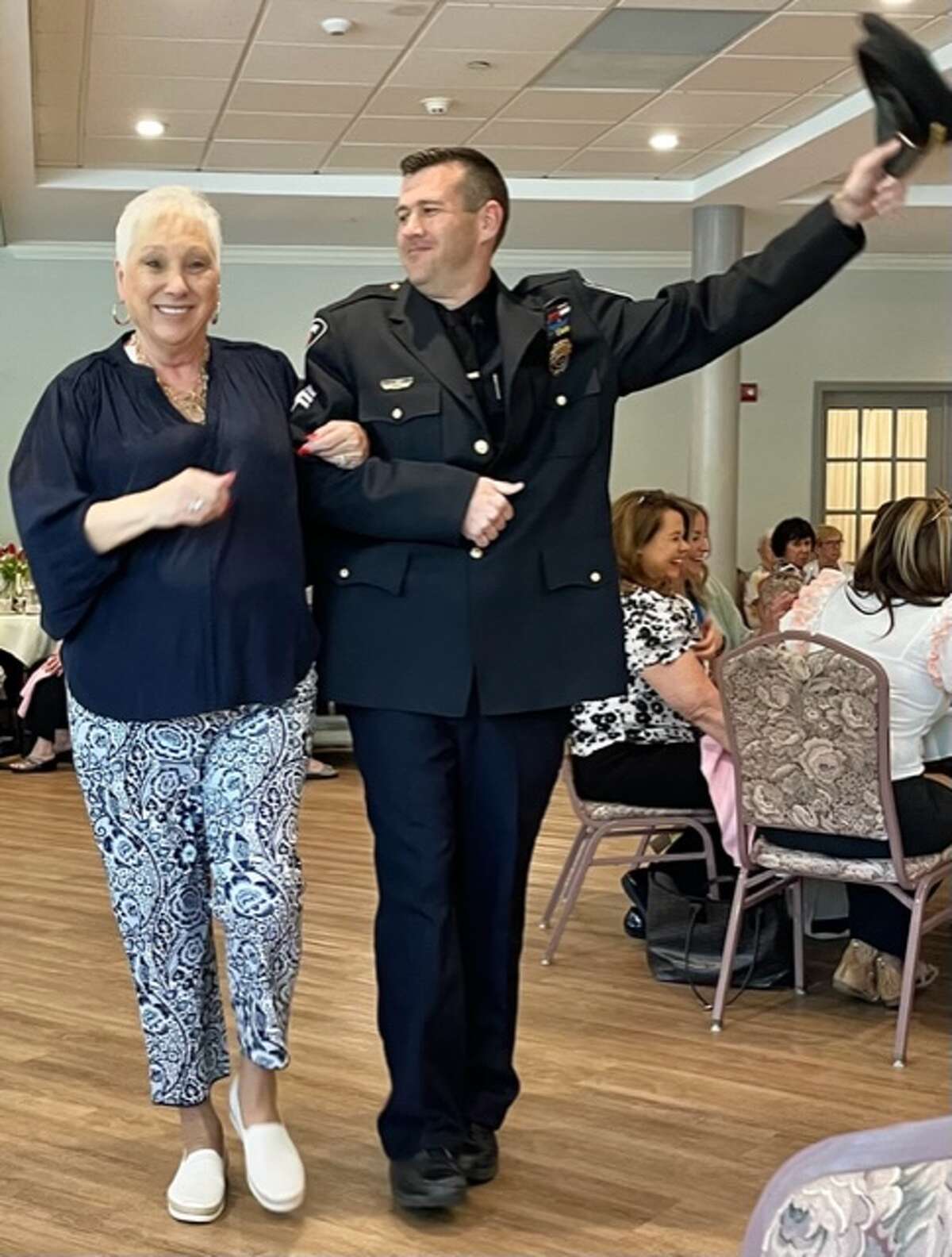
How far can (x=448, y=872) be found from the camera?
3.06 meters

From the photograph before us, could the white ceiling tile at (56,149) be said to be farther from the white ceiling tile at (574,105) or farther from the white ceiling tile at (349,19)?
the white ceiling tile at (574,105)

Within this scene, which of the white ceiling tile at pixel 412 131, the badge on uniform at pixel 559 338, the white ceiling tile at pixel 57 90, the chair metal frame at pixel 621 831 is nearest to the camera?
the badge on uniform at pixel 559 338

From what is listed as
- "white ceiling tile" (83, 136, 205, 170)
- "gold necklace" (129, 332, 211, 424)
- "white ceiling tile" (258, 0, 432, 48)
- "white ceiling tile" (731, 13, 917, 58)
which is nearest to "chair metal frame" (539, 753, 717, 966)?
"gold necklace" (129, 332, 211, 424)

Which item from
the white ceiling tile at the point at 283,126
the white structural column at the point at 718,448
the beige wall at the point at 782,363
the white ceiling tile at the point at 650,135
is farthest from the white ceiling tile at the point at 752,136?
the beige wall at the point at 782,363

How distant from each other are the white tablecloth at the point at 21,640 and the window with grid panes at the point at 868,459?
617 centimetres

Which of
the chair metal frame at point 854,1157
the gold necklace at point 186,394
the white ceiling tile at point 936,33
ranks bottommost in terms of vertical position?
the chair metal frame at point 854,1157

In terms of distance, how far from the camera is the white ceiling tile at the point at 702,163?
10.2m

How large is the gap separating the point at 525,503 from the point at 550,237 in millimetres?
9794

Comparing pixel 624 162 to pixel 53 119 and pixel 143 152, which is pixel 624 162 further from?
pixel 53 119

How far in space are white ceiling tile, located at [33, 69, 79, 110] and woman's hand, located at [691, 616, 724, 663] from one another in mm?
4901

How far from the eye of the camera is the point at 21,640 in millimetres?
10195

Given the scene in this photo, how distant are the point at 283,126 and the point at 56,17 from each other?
211 centimetres

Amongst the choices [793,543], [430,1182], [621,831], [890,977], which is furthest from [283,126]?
[430,1182]

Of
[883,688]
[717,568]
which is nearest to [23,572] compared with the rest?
[717,568]
